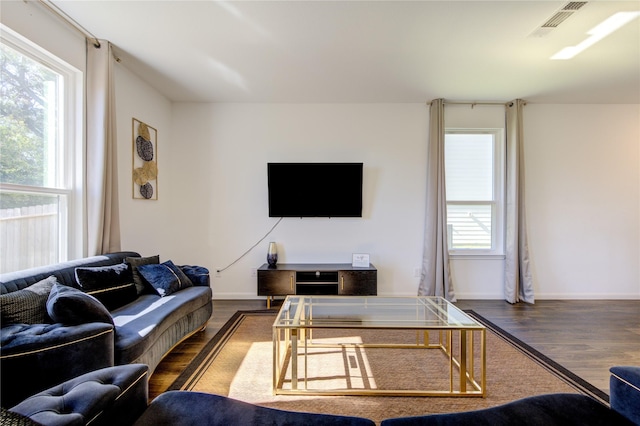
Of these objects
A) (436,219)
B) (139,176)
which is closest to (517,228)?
(436,219)

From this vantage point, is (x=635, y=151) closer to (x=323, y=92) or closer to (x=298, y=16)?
(x=323, y=92)

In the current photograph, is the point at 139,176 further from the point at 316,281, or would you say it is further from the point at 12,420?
the point at 12,420

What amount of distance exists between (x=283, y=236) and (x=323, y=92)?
1.97 m

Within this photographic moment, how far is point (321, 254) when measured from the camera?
399 cm

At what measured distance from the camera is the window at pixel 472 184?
405cm

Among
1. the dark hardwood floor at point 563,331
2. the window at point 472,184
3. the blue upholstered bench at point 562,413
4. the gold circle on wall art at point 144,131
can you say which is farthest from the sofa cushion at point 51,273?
the window at point 472,184

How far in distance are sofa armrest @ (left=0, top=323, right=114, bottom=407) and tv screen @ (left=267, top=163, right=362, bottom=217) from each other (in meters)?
2.55

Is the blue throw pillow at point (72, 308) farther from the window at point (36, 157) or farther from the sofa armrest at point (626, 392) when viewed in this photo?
the sofa armrest at point (626, 392)

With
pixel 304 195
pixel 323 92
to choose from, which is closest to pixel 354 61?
pixel 323 92

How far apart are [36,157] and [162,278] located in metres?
1.36

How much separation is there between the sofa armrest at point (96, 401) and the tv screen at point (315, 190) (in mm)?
2814

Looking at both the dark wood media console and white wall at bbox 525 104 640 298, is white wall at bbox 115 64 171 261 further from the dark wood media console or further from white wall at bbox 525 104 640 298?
white wall at bbox 525 104 640 298

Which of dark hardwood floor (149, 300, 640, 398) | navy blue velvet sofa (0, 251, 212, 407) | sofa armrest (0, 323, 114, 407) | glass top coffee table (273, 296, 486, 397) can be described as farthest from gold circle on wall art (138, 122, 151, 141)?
glass top coffee table (273, 296, 486, 397)

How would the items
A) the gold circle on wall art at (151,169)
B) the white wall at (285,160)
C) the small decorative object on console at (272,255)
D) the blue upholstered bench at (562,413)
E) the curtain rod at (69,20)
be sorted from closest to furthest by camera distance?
the blue upholstered bench at (562,413) < the curtain rod at (69,20) < the gold circle on wall art at (151,169) < the small decorative object on console at (272,255) < the white wall at (285,160)
